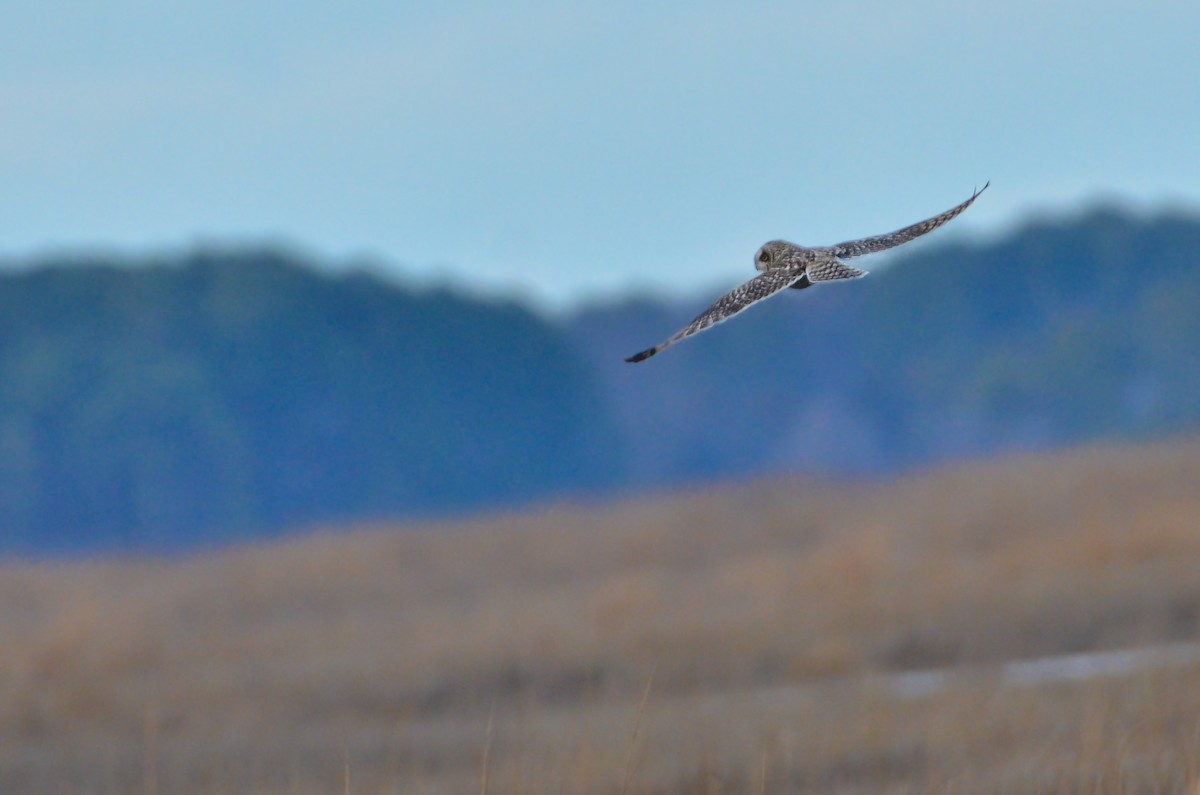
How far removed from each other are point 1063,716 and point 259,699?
7.68 meters

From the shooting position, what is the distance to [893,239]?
227 cm

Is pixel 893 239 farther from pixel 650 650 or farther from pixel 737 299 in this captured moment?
pixel 650 650

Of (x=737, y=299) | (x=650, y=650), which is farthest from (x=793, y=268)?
(x=650, y=650)

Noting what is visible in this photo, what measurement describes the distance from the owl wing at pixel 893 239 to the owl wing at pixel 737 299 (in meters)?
0.14

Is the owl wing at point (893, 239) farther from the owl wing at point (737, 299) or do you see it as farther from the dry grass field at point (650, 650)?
the dry grass field at point (650, 650)

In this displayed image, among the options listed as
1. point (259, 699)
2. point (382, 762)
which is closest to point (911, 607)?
point (259, 699)

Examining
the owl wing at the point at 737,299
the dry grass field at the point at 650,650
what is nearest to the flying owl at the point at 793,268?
the owl wing at the point at 737,299

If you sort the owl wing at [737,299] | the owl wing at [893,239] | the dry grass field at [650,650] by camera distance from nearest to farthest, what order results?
the owl wing at [737,299]
the owl wing at [893,239]
the dry grass field at [650,650]

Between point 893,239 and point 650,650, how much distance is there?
42.1 ft

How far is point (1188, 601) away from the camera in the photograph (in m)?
15.9

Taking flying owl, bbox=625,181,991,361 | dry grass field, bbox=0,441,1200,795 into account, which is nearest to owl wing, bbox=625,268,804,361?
flying owl, bbox=625,181,991,361

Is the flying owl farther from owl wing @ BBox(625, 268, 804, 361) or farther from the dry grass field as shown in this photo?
the dry grass field

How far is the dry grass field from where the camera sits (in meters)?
7.41

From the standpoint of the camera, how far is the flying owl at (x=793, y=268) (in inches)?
76.7
